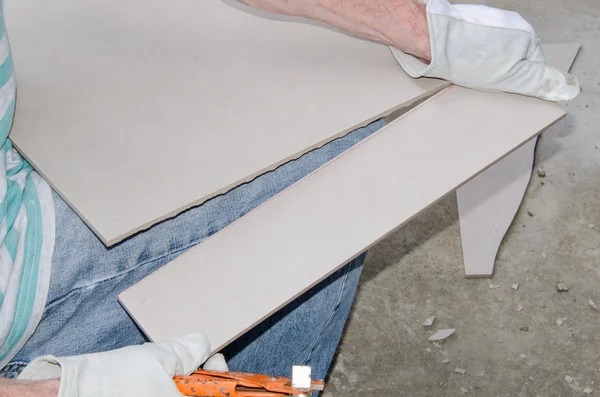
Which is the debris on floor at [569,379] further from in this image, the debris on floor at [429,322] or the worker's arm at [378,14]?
the worker's arm at [378,14]

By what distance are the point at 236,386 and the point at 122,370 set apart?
0.56 feet

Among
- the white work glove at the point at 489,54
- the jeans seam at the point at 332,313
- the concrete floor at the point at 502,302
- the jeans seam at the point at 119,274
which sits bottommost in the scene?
the concrete floor at the point at 502,302

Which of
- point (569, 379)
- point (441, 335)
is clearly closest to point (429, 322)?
point (441, 335)

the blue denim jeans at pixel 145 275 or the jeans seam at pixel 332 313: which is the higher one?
the blue denim jeans at pixel 145 275

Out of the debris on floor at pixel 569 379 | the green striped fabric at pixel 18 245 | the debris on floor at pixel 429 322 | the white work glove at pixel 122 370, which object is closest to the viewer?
the white work glove at pixel 122 370

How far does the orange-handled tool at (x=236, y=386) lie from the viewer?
3.35 ft

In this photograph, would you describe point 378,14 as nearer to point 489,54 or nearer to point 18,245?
point 489,54

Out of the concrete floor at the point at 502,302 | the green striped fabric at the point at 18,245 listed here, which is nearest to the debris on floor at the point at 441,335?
the concrete floor at the point at 502,302

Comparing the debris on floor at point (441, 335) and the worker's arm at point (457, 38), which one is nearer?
the worker's arm at point (457, 38)

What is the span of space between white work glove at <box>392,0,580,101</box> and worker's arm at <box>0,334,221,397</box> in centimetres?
76

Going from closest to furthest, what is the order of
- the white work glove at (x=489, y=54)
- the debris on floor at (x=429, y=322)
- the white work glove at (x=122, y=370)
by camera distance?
the white work glove at (x=122, y=370) < the white work glove at (x=489, y=54) < the debris on floor at (x=429, y=322)

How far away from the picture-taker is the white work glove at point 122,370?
3.33ft

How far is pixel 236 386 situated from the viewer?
3.39 ft

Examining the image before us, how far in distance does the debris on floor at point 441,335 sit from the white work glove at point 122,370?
3.28 ft
